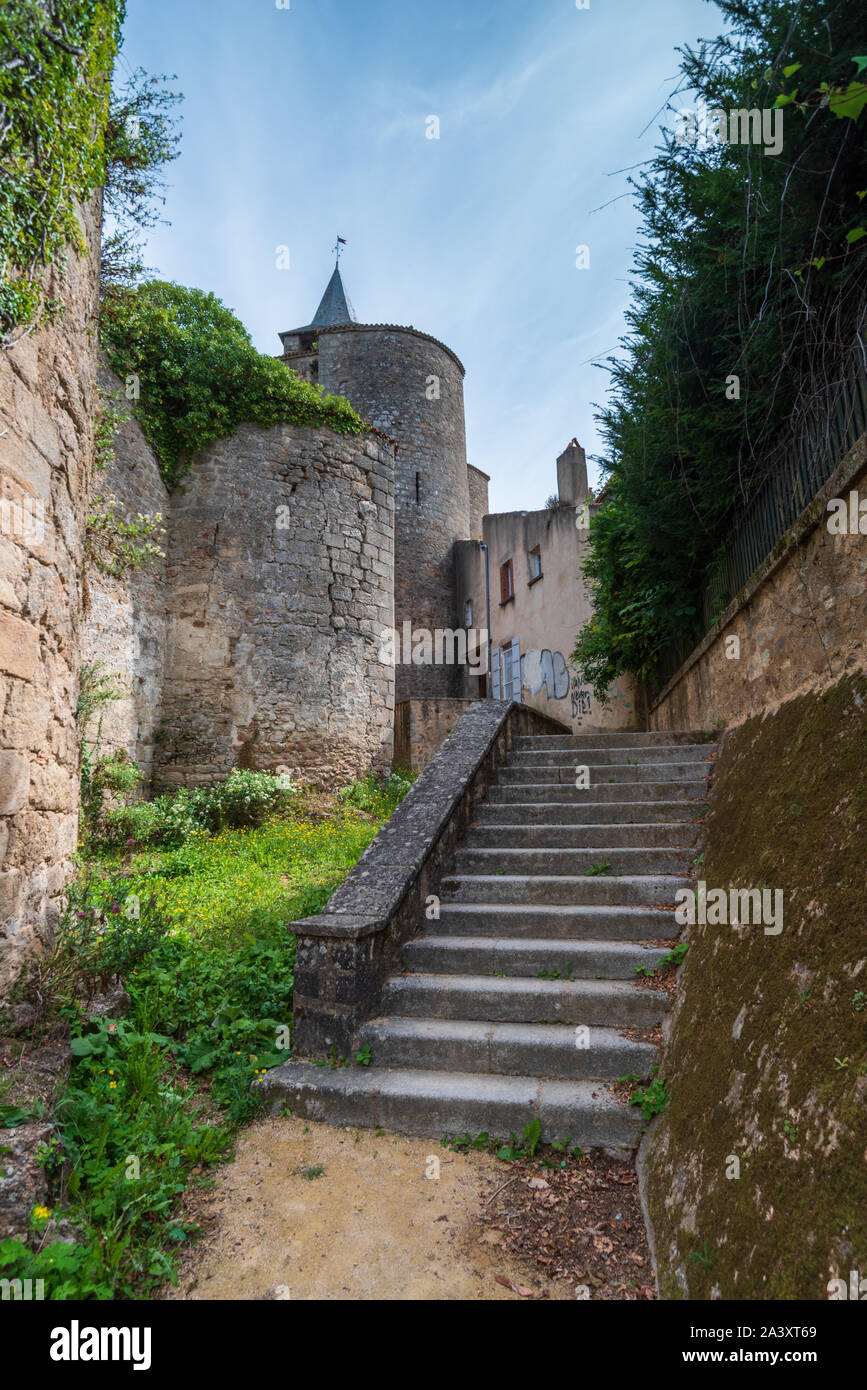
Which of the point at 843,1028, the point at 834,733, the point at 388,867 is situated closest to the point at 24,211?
the point at 388,867

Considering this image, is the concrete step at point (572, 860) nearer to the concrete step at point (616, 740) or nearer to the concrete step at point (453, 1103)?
the concrete step at point (453, 1103)

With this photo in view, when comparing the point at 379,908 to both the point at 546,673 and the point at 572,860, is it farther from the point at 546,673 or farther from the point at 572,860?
the point at 546,673

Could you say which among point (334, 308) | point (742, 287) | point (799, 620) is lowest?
point (799, 620)

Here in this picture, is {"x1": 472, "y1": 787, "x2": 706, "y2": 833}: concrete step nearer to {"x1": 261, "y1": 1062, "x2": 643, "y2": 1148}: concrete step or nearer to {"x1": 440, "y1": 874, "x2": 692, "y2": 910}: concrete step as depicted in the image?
{"x1": 440, "y1": 874, "x2": 692, "y2": 910}: concrete step

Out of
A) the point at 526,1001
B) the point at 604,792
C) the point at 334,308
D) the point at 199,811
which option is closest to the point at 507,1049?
the point at 526,1001

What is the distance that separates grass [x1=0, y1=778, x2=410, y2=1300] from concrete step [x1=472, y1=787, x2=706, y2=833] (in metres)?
1.40

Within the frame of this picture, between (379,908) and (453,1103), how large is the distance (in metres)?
1.00

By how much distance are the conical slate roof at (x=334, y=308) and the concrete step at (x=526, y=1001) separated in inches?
825

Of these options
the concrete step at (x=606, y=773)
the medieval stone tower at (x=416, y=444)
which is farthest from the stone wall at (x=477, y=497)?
the concrete step at (x=606, y=773)

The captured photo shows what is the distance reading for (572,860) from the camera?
4176mm

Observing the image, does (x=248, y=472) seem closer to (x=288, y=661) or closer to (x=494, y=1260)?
(x=288, y=661)

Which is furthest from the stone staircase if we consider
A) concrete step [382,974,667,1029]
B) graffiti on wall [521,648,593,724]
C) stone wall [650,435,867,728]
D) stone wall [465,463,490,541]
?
stone wall [465,463,490,541]

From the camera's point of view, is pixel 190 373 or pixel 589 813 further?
pixel 190 373

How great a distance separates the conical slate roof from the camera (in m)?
20.3
